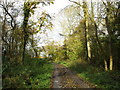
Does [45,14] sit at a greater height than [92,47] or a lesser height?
greater

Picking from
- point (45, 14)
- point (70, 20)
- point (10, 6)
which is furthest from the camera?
point (70, 20)

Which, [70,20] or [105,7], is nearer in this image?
[105,7]

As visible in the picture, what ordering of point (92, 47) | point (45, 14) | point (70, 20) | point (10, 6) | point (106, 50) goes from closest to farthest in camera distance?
point (45, 14) < point (106, 50) < point (10, 6) < point (92, 47) < point (70, 20)

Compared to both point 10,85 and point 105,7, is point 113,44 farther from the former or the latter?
point 10,85

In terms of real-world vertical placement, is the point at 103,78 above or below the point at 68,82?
above

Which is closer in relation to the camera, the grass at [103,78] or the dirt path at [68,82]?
the grass at [103,78]

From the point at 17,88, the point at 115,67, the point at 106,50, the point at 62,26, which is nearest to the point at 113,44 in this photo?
the point at 106,50

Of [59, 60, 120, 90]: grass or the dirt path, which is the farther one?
the dirt path

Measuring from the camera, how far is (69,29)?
26.3 metres

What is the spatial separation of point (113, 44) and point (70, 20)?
14.5 m

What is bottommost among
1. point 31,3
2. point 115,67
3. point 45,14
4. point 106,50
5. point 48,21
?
point 115,67

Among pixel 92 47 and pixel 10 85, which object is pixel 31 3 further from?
pixel 92 47

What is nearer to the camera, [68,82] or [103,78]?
[103,78]

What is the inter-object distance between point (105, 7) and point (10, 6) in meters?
11.2
